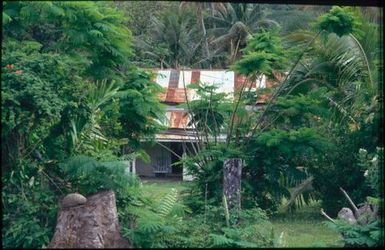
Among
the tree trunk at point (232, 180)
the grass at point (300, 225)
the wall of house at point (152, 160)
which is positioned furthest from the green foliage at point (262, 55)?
the wall of house at point (152, 160)

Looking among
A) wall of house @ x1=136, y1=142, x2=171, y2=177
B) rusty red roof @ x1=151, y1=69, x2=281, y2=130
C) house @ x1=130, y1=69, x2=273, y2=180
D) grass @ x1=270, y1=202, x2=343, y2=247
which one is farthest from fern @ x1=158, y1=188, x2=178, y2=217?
wall of house @ x1=136, y1=142, x2=171, y2=177

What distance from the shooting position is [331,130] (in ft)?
30.1

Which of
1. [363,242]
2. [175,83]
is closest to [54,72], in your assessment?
[363,242]

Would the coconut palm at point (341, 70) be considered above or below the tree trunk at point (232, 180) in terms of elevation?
above

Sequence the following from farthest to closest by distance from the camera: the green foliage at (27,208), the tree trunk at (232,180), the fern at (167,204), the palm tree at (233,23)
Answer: the palm tree at (233,23), the tree trunk at (232,180), the fern at (167,204), the green foliage at (27,208)

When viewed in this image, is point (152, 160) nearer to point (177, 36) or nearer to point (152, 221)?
point (177, 36)

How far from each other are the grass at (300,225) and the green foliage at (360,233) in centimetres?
9

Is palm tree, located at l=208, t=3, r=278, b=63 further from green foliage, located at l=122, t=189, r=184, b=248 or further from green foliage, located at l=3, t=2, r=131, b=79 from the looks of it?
green foliage, located at l=122, t=189, r=184, b=248

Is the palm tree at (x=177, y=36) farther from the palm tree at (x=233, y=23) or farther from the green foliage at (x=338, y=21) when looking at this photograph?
the green foliage at (x=338, y=21)

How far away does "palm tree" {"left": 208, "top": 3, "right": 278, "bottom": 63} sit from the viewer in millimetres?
14586

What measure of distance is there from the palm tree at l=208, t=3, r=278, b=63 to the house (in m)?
3.81

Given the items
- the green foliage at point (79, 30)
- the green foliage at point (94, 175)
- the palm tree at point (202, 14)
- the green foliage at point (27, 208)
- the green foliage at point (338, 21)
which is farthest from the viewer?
the palm tree at point (202, 14)

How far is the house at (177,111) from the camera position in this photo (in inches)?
366

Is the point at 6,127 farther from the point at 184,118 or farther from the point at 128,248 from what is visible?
the point at 184,118
